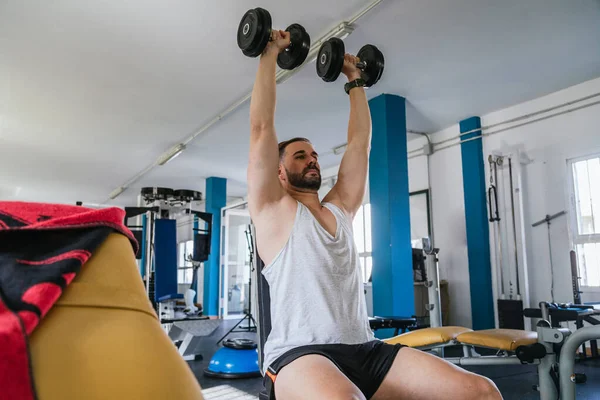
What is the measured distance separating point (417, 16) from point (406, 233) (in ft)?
7.16

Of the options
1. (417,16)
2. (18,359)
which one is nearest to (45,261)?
(18,359)

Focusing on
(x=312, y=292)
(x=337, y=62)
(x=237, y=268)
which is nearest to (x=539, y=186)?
(x=337, y=62)

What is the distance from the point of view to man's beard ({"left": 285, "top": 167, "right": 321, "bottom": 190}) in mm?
1580

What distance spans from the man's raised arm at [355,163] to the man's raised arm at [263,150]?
0.34 m

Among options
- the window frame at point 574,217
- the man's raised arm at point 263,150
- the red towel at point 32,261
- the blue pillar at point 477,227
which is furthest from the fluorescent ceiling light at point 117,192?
the red towel at point 32,261

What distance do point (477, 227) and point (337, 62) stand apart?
3.91m

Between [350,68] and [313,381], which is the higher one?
[350,68]

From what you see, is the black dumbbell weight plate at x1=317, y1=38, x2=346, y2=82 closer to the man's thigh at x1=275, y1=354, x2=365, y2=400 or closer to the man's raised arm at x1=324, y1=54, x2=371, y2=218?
the man's raised arm at x1=324, y1=54, x2=371, y2=218

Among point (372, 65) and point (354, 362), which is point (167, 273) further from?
point (354, 362)

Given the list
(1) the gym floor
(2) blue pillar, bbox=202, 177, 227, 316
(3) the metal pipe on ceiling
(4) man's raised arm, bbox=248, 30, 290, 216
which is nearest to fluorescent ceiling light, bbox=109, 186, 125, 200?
(3) the metal pipe on ceiling

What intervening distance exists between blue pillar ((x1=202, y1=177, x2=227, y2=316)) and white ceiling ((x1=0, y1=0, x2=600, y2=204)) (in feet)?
6.37

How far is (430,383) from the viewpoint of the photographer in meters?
1.18

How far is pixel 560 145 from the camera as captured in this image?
4.56 metres

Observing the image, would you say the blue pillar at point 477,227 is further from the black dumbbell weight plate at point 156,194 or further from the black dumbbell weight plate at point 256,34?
the black dumbbell weight plate at point 256,34
